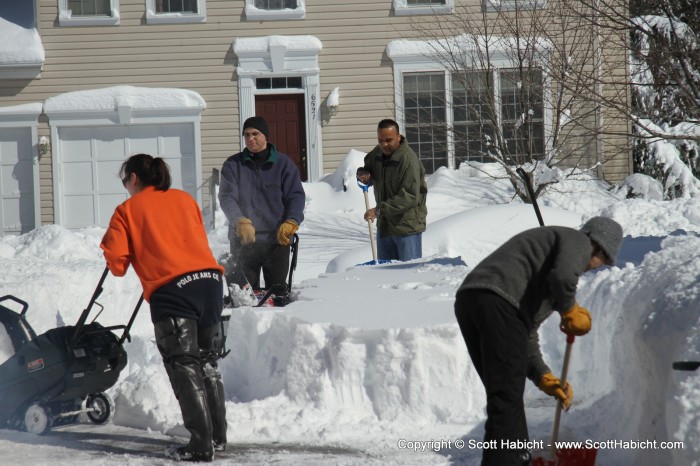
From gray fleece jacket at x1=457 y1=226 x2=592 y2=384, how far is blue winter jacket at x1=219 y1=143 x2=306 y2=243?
3935 millimetres

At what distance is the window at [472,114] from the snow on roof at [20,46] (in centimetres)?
685

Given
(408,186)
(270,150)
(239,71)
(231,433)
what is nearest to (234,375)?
(231,433)

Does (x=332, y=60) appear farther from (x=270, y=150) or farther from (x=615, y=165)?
(x=270, y=150)

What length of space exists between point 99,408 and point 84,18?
13.7m

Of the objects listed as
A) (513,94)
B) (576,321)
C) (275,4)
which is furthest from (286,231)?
(275,4)

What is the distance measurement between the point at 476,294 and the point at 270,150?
424 cm

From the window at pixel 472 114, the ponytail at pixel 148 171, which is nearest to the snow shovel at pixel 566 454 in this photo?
the ponytail at pixel 148 171

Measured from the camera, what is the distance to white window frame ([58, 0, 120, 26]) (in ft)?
62.4

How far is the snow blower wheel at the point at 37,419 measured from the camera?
650 cm

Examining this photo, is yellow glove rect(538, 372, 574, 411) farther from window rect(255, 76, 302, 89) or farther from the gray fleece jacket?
window rect(255, 76, 302, 89)

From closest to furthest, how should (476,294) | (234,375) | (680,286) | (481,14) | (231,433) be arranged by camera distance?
(476,294), (680,286), (231,433), (234,375), (481,14)

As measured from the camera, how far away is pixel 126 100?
742 inches

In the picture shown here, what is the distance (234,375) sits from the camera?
7152 millimetres

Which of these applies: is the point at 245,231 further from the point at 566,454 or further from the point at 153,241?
the point at 566,454
